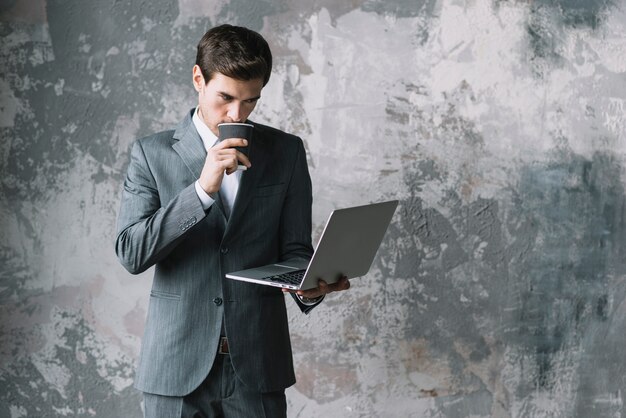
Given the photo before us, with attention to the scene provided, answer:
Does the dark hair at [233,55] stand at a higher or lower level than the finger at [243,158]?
higher

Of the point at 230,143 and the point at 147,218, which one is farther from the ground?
the point at 230,143

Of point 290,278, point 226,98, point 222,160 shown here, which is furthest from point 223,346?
point 226,98

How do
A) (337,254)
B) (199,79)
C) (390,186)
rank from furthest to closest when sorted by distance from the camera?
(390,186) → (199,79) → (337,254)

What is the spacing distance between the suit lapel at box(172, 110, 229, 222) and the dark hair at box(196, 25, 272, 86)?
13cm

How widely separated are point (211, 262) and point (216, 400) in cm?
31

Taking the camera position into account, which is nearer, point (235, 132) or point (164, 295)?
point (235, 132)

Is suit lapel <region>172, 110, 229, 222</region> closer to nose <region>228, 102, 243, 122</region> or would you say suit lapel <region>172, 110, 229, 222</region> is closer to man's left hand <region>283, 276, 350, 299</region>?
nose <region>228, 102, 243, 122</region>

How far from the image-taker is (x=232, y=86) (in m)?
1.79

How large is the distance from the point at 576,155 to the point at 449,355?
Result: 2.98ft

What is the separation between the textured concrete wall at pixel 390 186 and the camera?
111 inches

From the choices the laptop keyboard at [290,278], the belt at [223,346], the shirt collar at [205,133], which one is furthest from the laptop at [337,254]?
the shirt collar at [205,133]

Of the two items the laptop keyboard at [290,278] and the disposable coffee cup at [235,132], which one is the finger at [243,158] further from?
the laptop keyboard at [290,278]

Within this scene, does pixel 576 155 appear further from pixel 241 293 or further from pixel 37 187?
pixel 37 187

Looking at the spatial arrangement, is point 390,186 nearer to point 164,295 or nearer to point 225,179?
point 225,179
